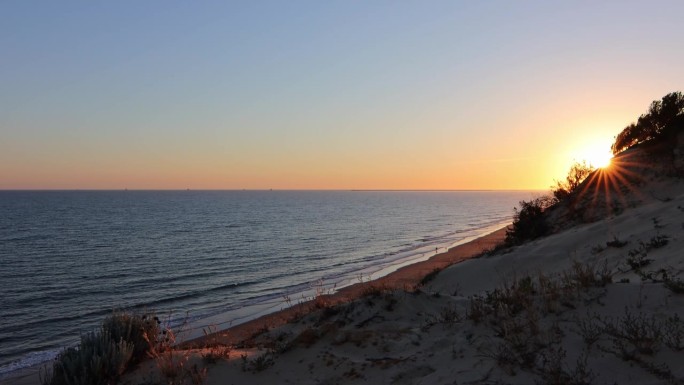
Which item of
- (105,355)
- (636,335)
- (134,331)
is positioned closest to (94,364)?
(105,355)

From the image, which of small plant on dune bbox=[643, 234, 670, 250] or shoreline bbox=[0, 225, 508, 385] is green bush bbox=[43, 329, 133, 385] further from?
small plant on dune bbox=[643, 234, 670, 250]

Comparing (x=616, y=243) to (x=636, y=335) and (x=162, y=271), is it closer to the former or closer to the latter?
(x=636, y=335)

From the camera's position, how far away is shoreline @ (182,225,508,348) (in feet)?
31.2

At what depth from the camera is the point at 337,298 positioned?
19.1 m

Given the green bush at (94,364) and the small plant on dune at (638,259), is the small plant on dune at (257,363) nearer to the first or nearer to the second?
the green bush at (94,364)

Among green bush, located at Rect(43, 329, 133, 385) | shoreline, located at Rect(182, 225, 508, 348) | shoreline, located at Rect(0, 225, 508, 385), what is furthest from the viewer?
shoreline, located at Rect(0, 225, 508, 385)

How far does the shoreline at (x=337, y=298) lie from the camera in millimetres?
9510

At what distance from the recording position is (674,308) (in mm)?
5281

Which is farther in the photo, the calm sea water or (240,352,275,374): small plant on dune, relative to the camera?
the calm sea water

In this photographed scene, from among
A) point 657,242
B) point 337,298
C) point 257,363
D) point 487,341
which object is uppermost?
point 657,242

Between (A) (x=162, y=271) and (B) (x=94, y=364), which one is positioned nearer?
(B) (x=94, y=364)

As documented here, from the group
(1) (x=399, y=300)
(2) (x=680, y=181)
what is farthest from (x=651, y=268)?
(2) (x=680, y=181)

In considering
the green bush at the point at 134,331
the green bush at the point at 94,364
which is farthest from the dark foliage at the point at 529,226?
the green bush at the point at 94,364

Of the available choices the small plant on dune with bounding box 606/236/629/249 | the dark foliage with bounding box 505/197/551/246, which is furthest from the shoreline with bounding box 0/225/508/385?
the small plant on dune with bounding box 606/236/629/249
